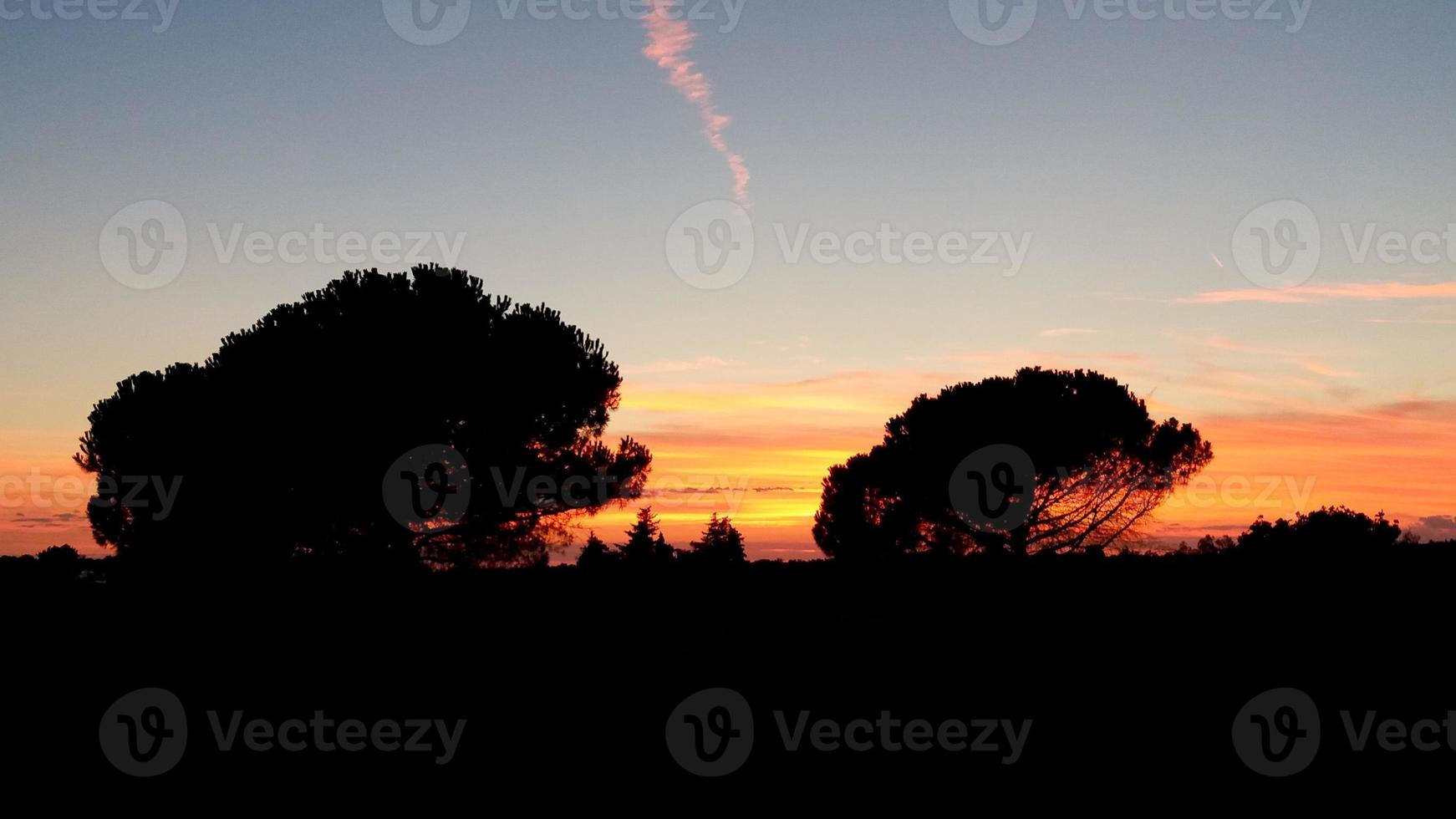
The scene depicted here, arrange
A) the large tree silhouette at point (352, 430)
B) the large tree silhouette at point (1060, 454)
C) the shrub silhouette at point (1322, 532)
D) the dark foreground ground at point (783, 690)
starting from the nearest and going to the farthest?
the dark foreground ground at point (783, 690) < the shrub silhouette at point (1322, 532) < the large tree silhouette at point (352, 430) < the large tree silhouette at point (1060, 454)

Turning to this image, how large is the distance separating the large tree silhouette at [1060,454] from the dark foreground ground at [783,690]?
25.9 meters

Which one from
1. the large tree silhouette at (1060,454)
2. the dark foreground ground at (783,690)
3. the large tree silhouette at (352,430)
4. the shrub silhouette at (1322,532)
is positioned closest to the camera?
the dark foreground ground at (783,690)

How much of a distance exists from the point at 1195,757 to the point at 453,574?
1887 centimetres

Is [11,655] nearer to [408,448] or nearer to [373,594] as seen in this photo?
[373,594]

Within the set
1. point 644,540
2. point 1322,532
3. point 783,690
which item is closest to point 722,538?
point 644,540

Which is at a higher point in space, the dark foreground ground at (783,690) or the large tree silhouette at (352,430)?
the large tree silhouette at (352,430)

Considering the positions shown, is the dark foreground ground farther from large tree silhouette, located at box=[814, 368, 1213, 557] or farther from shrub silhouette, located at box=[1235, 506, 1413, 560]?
large tree silhouette, located at box=[814, 368, 1213, 557]

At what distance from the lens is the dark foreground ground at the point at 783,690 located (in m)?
10.3

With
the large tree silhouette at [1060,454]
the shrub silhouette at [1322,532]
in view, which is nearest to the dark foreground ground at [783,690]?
the shrub silhouette at [1322,532]

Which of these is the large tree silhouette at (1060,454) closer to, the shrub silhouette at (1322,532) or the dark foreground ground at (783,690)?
the shrub silhouette at (1322,532)

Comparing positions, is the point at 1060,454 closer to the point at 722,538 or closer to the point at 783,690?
the point at 722,538

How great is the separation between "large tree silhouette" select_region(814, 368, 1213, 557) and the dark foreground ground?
25.9 m

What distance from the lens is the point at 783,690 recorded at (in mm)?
14039

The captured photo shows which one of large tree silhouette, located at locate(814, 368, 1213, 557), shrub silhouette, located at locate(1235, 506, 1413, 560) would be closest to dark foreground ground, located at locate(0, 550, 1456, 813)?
shrub silhouette, located at locate(1235, 506, 1413, 560)
